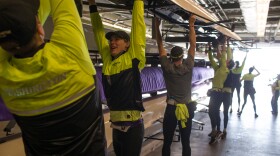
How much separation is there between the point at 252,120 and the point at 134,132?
6470 millimetres

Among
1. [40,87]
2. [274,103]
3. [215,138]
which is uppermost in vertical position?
[40,87]

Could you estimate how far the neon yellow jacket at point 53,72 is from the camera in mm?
900

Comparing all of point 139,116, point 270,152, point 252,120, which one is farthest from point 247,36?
point 139,116

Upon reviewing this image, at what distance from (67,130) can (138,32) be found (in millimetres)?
1022

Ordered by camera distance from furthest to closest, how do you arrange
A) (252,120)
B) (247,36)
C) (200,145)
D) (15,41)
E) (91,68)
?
(247,36) < (252,120) < (200,145) < (91,68) < (15,41)

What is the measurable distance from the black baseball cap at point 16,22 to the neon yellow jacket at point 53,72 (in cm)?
8

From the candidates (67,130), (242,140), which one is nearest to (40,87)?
(67,130)

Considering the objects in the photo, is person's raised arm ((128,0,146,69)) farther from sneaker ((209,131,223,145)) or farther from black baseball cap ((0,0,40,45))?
sneaker ((209,131,223,145))

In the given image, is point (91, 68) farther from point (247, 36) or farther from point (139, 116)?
point (247, 36)

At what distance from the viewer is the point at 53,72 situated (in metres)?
0.91

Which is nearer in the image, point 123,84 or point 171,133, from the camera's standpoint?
point 123,84

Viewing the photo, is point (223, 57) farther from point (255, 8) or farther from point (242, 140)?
point (242, 140)

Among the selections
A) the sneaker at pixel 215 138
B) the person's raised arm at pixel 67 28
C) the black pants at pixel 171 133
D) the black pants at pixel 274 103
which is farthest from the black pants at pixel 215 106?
the person's raised arm at pixel 67 28

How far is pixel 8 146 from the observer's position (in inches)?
69.8
